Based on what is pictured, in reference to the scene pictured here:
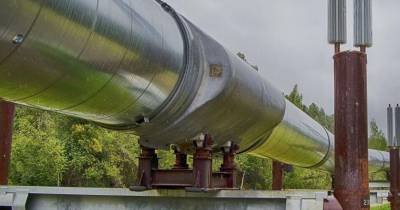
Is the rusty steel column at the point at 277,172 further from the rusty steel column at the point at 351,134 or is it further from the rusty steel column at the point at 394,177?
the rusty steel column at the point at 351,134

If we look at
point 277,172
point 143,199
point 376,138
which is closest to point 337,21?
point 143,199

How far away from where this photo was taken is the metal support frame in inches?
159

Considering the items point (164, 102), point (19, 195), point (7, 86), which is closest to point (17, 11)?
point (7, 86)

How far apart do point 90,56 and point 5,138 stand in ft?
12.0

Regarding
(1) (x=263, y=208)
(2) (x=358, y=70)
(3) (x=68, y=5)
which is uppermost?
(2) (x=358, y=70)

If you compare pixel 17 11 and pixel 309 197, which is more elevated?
pixel 17 11

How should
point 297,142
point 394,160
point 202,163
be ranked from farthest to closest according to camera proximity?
point 394,160
point 297,142
point 202,163

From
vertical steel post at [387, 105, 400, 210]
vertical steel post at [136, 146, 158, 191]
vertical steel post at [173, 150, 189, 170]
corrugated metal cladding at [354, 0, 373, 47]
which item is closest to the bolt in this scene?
vertical steel post at [136, 146, 158, 191]

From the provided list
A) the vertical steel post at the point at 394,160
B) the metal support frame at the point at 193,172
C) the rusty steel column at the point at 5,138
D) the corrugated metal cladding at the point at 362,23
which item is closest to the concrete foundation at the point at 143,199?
the metal support frame at the point at 193,172

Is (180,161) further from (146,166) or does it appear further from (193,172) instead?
(193,172)

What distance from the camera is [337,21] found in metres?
5.61

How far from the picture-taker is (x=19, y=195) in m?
3.77

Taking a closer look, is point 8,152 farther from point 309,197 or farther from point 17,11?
point 17,11

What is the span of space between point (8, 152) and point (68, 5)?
152 inches
